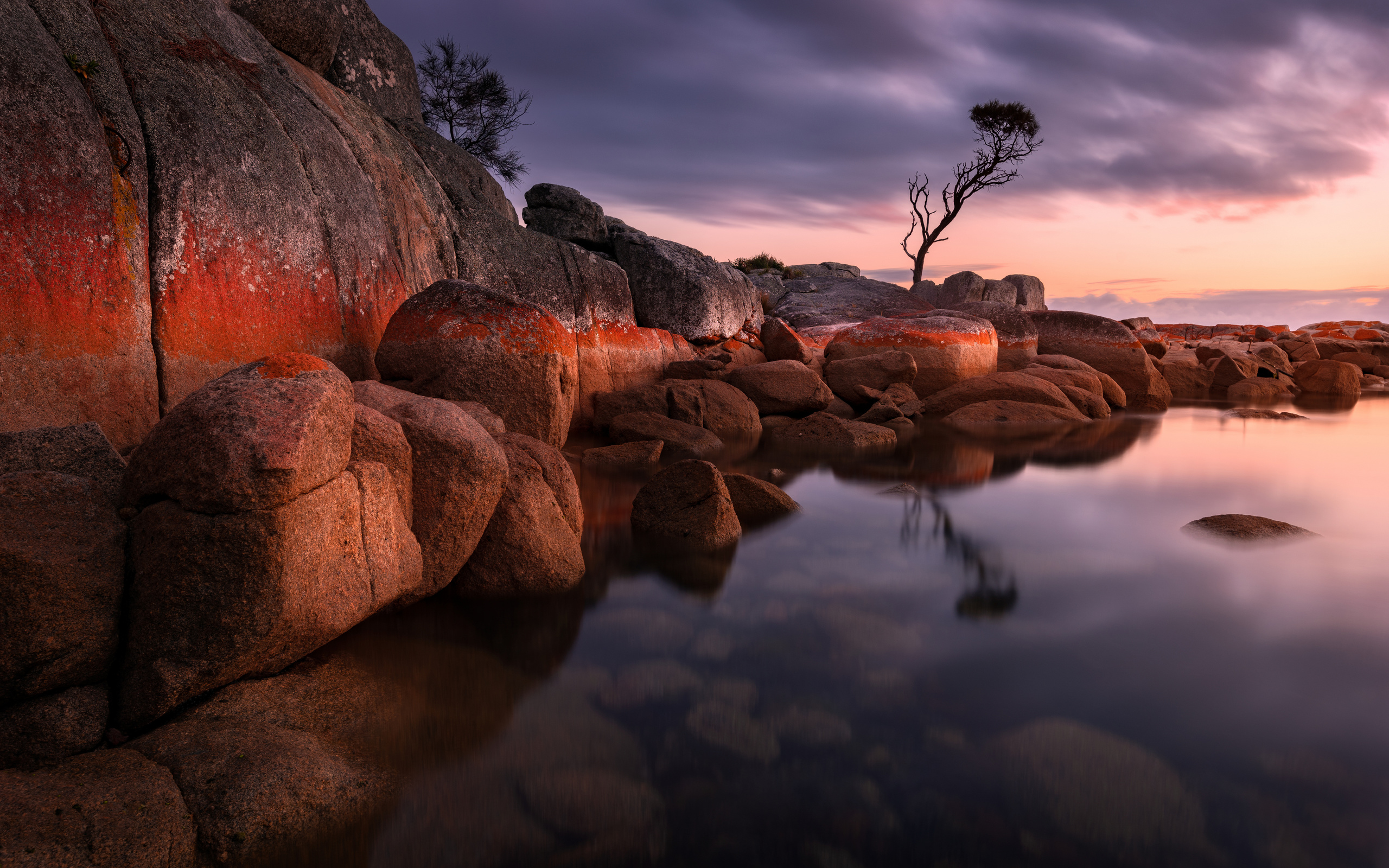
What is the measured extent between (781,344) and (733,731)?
377 inches

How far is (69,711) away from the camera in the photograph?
1.86 meters

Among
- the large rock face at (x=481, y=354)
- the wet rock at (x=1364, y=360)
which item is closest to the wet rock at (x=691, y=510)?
the large rock face at (x=481, y=354)

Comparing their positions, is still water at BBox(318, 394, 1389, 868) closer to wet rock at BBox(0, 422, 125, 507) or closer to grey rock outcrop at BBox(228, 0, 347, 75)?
wet rock at BBox(0, 422, 125, 507)

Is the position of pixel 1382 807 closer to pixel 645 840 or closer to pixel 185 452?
pixel 645 840

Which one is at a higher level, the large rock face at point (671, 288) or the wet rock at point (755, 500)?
the large rock face at point (671, 288)

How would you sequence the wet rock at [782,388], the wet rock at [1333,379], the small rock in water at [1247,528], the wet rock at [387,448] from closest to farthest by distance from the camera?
the wet rock at [387,448] → the small rock in water at [1247,528] → the wet rock at [782,388] → the wet rock at [1333,379]

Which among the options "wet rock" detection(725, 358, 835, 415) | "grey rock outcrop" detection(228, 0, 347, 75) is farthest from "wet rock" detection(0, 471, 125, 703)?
"wet rock" detection(725, 358, 835, 415)

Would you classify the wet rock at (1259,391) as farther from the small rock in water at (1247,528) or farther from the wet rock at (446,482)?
the wet rock at (446,482)

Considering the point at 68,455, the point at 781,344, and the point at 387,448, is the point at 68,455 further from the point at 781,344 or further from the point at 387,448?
the point at 781,344

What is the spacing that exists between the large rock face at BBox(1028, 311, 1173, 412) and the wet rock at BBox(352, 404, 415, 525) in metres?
13.5

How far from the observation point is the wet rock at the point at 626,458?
6.29 meters

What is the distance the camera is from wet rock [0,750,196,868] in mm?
1505

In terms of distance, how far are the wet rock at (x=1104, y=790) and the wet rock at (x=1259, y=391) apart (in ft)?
54.3

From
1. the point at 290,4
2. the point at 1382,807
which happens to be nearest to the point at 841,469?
the point at 1382,807
